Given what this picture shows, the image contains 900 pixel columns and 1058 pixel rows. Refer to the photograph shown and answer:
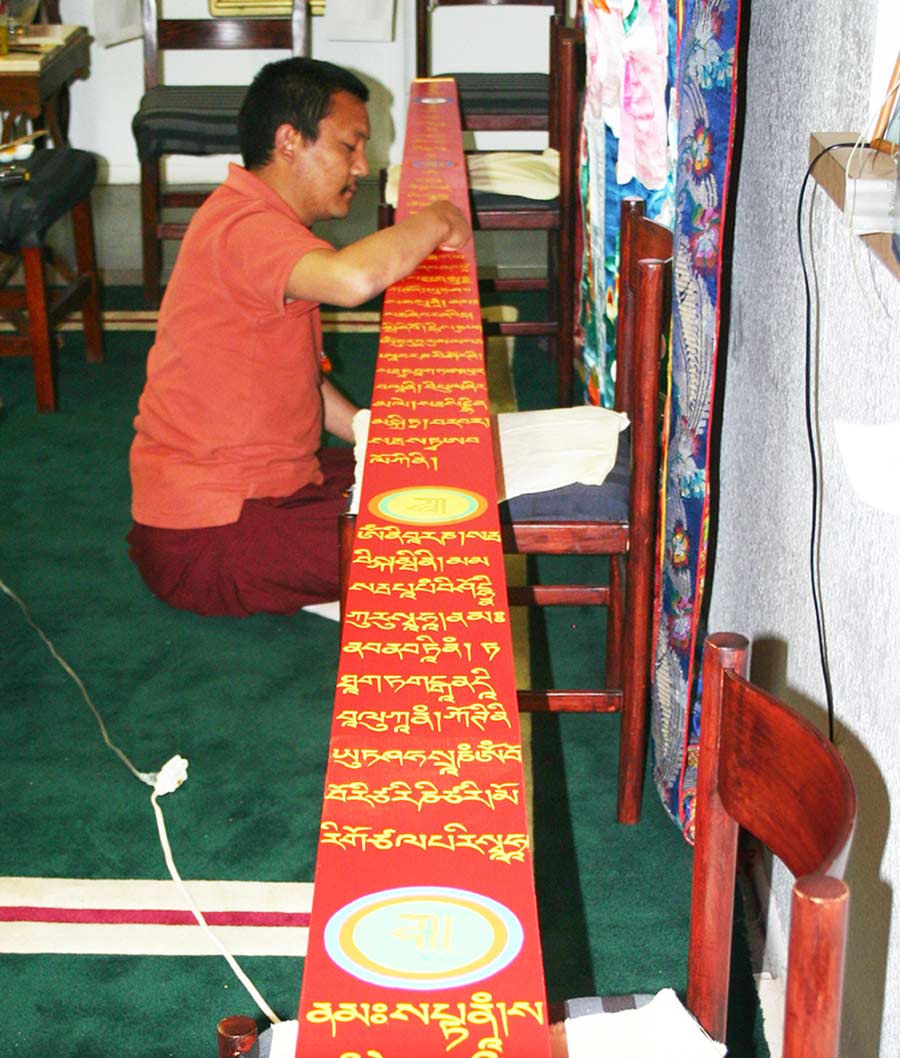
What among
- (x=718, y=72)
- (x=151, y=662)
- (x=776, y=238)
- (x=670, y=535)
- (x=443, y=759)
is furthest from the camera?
(x=151, y=662)

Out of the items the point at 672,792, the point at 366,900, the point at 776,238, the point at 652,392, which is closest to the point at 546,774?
the point at 672,792

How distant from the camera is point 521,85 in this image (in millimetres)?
4539

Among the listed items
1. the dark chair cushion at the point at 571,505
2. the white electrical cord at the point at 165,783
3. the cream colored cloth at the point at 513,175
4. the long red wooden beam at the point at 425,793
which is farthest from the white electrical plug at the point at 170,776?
the cream colored cloth at the point at 513,175

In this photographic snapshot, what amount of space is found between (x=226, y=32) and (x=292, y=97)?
2.60 m

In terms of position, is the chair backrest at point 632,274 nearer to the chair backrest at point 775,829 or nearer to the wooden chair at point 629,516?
the wooden chair at point 629,516

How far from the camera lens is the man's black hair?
8.53ft

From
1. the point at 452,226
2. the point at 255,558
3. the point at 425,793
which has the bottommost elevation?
the point at 255,558

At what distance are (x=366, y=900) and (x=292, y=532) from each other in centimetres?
191

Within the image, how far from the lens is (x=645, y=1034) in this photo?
1140 mm

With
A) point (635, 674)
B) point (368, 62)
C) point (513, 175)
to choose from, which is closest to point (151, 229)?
point (513, 175)

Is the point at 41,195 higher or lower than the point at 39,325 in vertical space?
higher

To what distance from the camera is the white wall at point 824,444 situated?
140 centimetres

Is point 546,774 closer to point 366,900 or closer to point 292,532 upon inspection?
point 292,532

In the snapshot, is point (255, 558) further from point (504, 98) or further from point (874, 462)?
point (504, 98)
